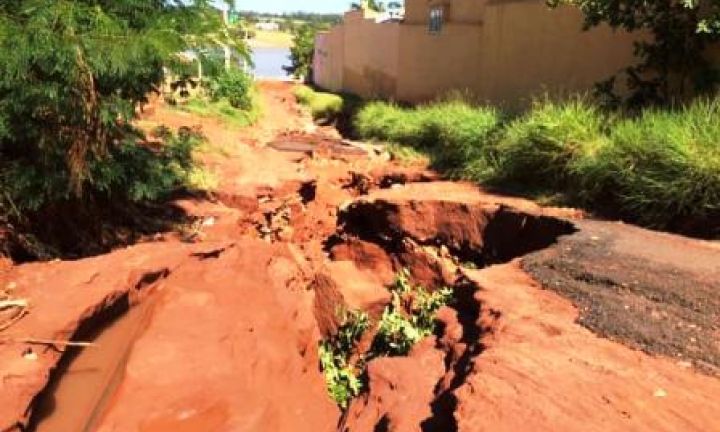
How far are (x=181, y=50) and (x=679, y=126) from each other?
5124 millimetres

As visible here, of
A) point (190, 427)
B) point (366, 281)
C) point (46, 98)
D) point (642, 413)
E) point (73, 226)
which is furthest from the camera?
point (366, 281)

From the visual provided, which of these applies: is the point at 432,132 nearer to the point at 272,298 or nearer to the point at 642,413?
the point at 272,298

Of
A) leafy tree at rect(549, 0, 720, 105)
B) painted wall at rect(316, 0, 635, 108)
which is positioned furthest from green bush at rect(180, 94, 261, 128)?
leafy tree at rect(549, 0, 720, 105)

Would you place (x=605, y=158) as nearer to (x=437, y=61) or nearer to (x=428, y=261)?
(x=428, y=261)

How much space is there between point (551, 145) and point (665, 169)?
2.00m

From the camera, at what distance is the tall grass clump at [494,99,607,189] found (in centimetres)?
938

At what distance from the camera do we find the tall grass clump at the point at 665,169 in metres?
7.41

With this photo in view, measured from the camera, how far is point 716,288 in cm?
538

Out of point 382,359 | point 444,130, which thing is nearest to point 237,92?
point 444,130

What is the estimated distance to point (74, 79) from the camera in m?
6.11

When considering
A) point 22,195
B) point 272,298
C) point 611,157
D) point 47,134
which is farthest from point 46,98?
point 611,157

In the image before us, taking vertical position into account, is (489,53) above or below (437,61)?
above

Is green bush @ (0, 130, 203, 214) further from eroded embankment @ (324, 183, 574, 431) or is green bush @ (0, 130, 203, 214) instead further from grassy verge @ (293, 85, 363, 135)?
grassy verge @ (293, 85, 363, 135)

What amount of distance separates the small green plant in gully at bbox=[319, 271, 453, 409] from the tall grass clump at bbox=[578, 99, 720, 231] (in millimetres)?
2428
